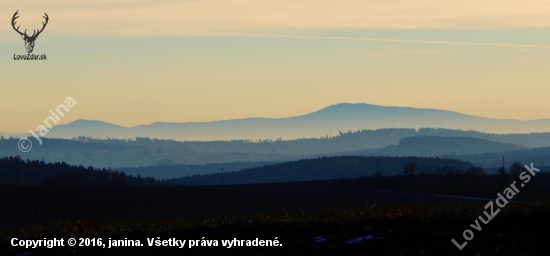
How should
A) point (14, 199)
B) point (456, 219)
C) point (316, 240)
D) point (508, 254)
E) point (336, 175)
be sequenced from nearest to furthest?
point (508, 254)
point (316, 240)
point (456, 219)
point (14, 199)
point (336, 175)

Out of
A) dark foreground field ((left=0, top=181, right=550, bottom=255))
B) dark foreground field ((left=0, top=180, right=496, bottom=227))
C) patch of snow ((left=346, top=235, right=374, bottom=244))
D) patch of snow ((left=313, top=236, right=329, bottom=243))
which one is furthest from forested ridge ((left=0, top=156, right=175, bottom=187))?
patch of snow ((left=346, top=235, right=374, bottom=244))

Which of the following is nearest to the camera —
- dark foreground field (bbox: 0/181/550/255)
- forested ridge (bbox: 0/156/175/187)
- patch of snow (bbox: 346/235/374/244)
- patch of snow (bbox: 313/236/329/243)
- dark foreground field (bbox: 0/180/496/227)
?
dark foreground field (bbox: 0/181/550/255)

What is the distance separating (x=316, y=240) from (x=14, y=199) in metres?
31.6

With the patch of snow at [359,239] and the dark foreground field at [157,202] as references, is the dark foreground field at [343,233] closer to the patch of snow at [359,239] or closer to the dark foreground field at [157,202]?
the patch of snow at [359,239]

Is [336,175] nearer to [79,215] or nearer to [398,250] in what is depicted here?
[79,215]

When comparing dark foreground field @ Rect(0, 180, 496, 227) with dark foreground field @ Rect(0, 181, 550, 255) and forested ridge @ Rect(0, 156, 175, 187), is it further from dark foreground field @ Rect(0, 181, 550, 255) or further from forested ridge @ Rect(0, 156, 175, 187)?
forested ridge @ Rect(0, 156, 175, 187)

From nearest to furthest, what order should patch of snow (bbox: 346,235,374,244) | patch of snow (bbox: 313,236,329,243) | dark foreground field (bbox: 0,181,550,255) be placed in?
dark foreground field (bbox: 0,181,550,255) → patch of snow (bbox: 346,235,374,244) → patch of snow (bbox: 313,236,329,243)

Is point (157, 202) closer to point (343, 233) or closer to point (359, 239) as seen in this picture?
point (343, 233)

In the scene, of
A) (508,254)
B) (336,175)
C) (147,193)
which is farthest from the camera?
(336,175)

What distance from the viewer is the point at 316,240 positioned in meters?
20.0

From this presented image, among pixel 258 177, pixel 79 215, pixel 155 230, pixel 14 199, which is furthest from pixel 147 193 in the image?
pixel 258 177

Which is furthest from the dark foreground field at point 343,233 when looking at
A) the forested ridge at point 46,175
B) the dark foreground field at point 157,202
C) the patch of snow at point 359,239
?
the forested ridge at point 46,175

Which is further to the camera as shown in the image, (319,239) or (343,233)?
(343,233)

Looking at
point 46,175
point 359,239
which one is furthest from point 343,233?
point 46,175
